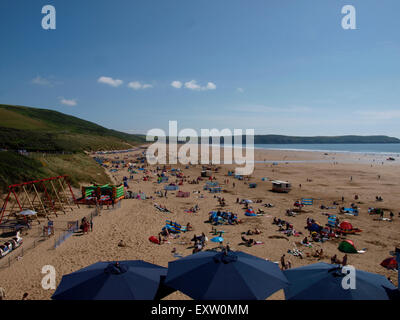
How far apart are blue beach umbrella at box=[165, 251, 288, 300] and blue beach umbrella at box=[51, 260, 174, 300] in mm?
446

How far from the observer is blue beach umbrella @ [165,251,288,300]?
5363 mm

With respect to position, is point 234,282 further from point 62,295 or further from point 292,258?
point 292,258

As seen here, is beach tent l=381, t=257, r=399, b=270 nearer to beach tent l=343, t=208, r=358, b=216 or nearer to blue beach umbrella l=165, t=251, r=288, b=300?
blue beach umbrella l=165, t=251, r=288, b=300

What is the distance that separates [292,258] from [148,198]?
16866mm

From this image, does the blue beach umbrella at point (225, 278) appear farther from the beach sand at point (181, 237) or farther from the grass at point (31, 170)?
the grass at point (31, 170)

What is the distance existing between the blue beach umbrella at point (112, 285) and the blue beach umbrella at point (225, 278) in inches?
17.6

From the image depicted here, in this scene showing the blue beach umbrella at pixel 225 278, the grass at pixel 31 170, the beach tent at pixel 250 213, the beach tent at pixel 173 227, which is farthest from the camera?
the grass at pixel 31 170

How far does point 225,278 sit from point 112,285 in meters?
2.52

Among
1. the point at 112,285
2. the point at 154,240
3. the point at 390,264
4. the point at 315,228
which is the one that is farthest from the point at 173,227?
the point at 390,264

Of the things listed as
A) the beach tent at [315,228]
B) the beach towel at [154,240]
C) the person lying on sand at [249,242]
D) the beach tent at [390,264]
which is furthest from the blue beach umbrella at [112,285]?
the beach tent at [315,228]

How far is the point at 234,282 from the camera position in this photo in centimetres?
555

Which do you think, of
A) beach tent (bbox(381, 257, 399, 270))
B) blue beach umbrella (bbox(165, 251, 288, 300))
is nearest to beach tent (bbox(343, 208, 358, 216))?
beach tent (bbox(381, 257, 399, 270))

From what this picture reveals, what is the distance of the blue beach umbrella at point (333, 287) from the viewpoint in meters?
5.26
